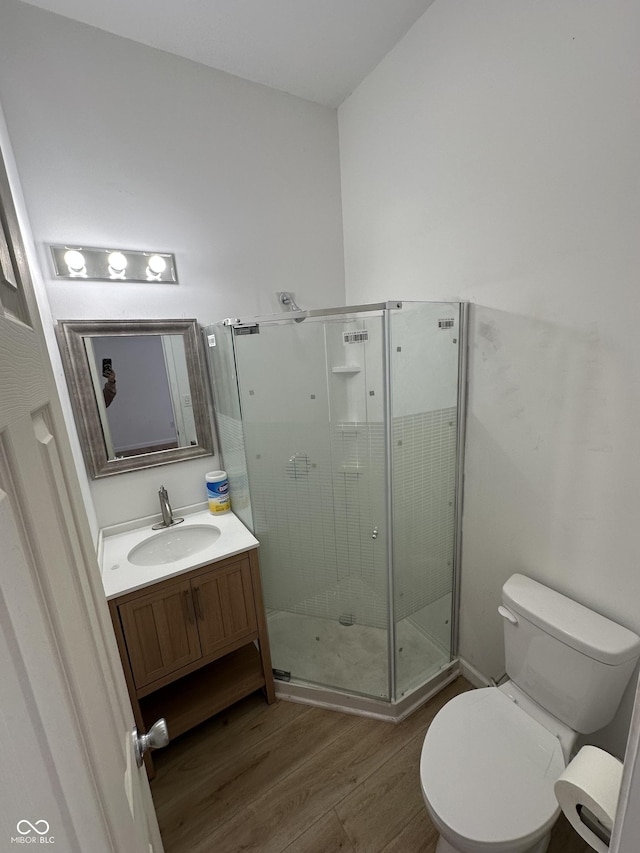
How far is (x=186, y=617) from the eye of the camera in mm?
1452

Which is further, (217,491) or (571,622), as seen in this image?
(217,491)

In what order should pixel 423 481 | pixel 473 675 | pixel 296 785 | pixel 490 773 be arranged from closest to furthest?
pixel 490 773 < pixel 296 785 < pixel 423 481 < pixel 473 675

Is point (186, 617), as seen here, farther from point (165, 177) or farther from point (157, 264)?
point (165, 177)

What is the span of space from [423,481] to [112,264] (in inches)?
67.3

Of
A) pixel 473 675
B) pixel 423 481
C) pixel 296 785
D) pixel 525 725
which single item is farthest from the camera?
pixel 473 675

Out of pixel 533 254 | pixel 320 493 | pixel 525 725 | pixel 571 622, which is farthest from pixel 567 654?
pixel 533 254

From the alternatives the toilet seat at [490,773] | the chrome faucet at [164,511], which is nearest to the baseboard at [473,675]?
the toilet seat at [490,773]

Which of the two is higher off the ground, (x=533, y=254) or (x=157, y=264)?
(x=157, y=264)

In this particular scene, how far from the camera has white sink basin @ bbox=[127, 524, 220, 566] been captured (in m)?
1.66

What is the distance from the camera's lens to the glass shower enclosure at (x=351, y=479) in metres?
1.50

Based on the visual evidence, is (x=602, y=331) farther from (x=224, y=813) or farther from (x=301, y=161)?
(x=224, y=813)

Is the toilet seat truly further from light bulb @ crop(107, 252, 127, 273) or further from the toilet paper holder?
light bulb @ crop(107, 252, 127, 273)

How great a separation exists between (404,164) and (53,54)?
148cm

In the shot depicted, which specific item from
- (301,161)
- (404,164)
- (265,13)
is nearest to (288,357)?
(404,164)
